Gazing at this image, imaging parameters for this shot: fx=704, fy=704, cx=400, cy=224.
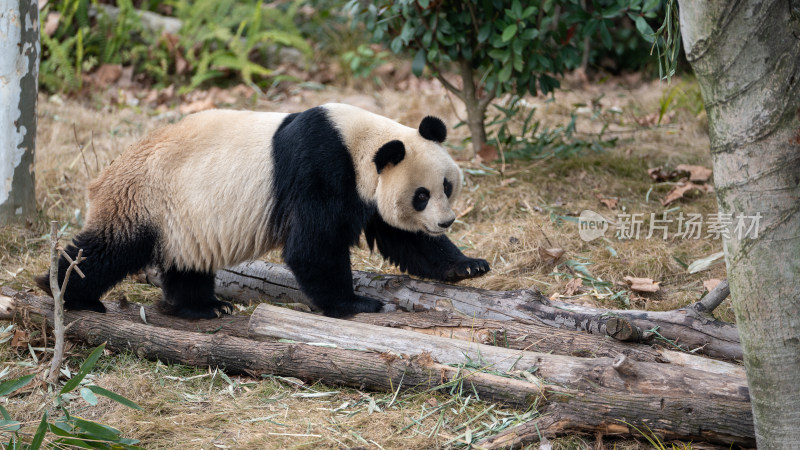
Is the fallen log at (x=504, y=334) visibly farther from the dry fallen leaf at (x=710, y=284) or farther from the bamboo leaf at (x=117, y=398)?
the dry fallen leaf at (x=710, y=284)

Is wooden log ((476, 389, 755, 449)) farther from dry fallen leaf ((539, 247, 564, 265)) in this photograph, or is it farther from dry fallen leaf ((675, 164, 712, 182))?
dry fallen leaf ((675, 164, 712, 182))

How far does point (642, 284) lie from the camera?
4832 millimetres

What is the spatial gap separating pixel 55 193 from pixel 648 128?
636 centimetres

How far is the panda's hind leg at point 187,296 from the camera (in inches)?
184

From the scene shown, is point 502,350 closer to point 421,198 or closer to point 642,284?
point 421,198

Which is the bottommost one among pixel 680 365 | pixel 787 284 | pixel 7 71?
pixel 680 365

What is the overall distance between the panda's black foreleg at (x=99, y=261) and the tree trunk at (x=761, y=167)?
129 inches

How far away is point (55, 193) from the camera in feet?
21.7

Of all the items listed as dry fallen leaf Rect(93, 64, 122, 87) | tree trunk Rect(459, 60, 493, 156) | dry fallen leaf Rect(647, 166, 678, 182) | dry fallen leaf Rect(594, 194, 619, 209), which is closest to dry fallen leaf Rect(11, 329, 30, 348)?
tree trunk Rect(459, 60, 493, 156)

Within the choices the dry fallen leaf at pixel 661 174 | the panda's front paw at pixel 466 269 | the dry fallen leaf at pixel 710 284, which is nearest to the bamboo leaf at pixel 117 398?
the panda's front paw at pixel 466 269

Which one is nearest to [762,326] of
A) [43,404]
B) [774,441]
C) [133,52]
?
[774,441]

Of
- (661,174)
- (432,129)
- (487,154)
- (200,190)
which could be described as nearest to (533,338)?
(432,129)

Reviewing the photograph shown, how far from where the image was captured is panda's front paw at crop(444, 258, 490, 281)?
452 cm

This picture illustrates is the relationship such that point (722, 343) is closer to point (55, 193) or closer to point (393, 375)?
point (393, 375)
